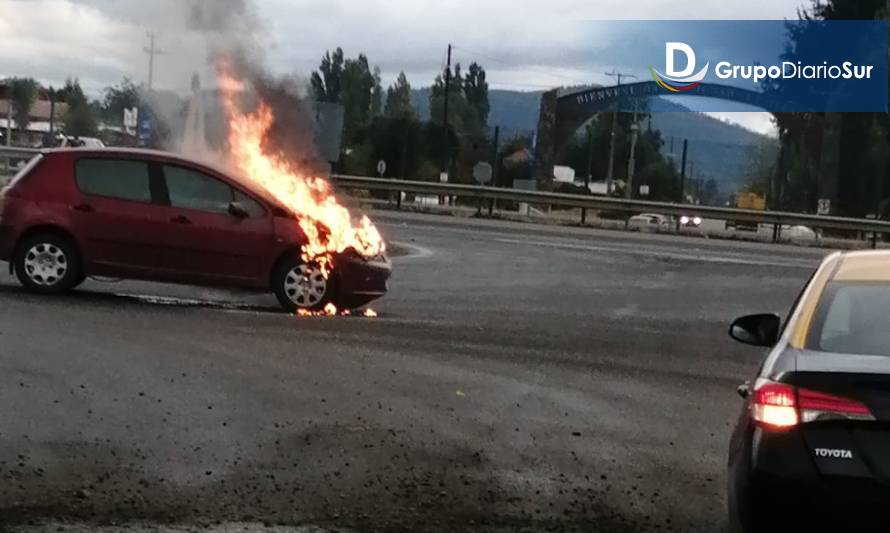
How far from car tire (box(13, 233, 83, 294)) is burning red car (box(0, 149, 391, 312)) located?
0.4 inches

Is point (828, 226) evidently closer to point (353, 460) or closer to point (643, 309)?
point (643, 309)

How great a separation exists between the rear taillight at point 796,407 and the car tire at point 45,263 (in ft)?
33.0

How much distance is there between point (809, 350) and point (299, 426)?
3.92 metres

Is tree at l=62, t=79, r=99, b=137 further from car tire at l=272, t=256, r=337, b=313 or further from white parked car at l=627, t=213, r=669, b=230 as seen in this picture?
car tire at l=272, t=256, r=337, b=313

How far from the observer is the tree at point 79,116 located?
112 feet

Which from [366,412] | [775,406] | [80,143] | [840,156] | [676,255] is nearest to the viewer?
[775,406]

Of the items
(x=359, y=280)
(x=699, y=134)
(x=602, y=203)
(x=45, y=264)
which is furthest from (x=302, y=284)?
(x=699, y=134)

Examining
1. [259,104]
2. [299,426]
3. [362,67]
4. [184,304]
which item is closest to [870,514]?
[299,426]

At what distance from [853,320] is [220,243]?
9243mm

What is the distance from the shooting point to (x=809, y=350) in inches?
199

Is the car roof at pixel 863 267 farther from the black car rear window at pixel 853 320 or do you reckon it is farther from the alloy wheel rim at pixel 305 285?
the alloy wheel rim at pixel 305 285

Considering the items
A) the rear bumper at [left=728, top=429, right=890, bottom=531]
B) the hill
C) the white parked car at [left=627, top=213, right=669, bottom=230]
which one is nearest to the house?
the hill

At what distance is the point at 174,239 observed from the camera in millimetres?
13750

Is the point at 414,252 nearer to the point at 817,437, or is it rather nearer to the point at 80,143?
the point at 80,143
